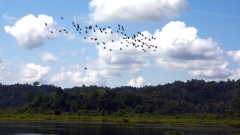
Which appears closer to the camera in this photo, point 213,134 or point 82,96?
point 213,134

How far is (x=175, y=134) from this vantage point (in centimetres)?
A: 5762

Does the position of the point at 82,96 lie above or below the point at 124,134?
above

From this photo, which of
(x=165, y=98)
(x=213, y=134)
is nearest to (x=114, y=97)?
(x=165, y=98)

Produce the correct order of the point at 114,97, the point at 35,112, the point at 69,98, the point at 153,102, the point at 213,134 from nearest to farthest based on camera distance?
the point at 213,134 < the point at 35,112 < the point at 69,98 < the point at 114,97 < the point at 153,102

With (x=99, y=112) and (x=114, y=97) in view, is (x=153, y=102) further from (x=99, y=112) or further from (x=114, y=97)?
(x=99, y=112)

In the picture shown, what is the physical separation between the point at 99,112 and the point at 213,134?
78926mm

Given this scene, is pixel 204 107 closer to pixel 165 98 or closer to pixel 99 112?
pixel 165 98

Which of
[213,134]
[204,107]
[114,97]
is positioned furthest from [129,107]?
[213,134]

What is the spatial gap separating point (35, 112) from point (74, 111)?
14.4 meters

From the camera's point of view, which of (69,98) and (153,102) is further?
(153,102)

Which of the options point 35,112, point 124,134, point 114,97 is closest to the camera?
point 124,134

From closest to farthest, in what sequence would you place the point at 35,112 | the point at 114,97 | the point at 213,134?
the point at 213,134
the point at 35,112
the point at 114,97

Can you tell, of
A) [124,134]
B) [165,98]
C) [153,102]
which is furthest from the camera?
[165,98]

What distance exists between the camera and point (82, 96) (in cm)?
15012
